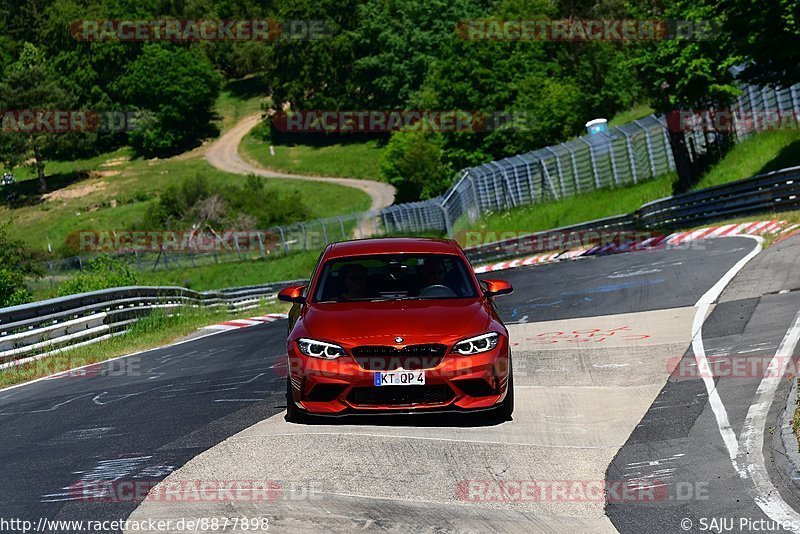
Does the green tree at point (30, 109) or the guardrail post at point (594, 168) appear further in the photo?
the green tree at point (30, 109)

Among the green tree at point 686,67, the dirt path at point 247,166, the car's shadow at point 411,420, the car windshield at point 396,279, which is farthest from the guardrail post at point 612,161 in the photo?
the dirt path at point 247,166

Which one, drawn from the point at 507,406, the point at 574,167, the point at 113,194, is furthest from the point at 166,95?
the point at 507,406

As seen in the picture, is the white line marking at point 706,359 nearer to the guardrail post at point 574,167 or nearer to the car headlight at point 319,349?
the car headlight at point 319,349

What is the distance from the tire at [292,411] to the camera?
30.5ft

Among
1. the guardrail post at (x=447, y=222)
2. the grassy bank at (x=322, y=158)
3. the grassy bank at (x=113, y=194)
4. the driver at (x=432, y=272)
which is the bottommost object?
the grassy bank at (x=322, y=158)

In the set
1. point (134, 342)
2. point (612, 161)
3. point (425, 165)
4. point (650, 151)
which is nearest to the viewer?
point (134, 342)

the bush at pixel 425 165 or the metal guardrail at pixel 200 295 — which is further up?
the metal guardrail at pixel 200 295

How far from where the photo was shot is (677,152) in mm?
40844

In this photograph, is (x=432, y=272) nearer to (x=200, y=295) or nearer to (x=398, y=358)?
(x=398, y=358)

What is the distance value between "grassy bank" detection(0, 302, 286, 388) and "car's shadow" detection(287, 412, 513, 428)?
7.37 metres

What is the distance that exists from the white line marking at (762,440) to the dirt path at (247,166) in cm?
7709

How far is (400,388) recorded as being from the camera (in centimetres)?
883

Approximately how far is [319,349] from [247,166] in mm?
105573

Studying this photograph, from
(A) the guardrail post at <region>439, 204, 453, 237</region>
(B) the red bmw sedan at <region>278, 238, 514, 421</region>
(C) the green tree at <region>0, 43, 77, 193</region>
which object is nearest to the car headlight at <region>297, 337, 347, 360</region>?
(B) the red bmw sedan at <region>278, 238, 514, 421</region>
